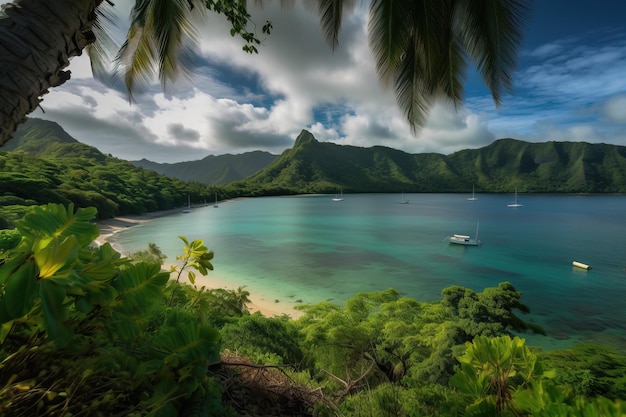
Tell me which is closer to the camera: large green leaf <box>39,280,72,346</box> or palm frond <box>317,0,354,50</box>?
large green leaf <box>39,280,72,346</box>

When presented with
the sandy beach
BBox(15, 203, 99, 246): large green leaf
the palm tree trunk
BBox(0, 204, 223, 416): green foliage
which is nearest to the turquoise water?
the sandy beach

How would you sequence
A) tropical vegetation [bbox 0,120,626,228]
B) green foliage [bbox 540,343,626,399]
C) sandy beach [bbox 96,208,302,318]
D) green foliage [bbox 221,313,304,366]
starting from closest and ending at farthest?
green foliage [bbox 540,343,626,399], green foliage [bbox 221,313,304,366], sandy beach [bbox 96,208,302,318], tropical vegetation [bbox 0,120,626,228]

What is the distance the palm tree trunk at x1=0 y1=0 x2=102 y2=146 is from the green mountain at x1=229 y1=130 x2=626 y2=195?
103 meters

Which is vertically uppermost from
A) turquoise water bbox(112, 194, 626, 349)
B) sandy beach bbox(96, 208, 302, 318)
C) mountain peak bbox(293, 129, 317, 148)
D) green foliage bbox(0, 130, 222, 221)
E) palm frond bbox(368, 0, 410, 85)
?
mountain peak bbox(293, 129, 317, 148)

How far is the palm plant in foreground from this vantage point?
5.20ft

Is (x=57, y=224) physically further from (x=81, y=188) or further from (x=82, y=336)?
(x=81, y=188)

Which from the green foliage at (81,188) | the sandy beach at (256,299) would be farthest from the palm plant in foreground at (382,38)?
the green foliage at (81,188)

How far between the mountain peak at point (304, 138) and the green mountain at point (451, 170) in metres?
0.31

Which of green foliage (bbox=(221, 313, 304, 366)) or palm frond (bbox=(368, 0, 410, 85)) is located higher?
palm frond (bbox=(368, 0, 410, 85))

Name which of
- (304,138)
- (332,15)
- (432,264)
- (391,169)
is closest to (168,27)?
(332,15)

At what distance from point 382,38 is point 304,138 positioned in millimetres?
149526

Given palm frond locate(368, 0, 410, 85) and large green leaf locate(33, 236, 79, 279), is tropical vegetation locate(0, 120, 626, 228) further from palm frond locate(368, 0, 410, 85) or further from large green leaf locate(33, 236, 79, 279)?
large green leaf locate(33, 236, 79, 279)

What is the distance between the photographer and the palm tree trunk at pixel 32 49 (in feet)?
4.68

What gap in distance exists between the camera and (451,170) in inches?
5418
